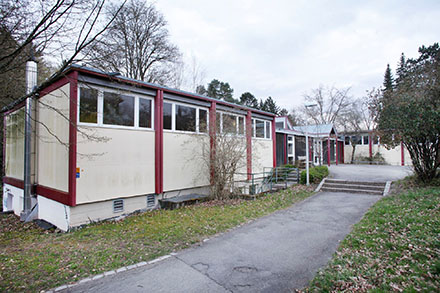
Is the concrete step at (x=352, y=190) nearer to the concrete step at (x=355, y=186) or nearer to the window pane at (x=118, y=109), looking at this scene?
the concrete step at (x=355, y=186)

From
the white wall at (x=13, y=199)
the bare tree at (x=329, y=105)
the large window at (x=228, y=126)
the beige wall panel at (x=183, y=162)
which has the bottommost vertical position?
the white wall at (x=13, y=199)

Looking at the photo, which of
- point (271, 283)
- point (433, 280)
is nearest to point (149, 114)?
point (271, 283)

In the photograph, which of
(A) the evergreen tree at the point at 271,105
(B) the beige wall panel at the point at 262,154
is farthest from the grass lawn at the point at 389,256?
(A) the evergreen tree at the point at 271,105

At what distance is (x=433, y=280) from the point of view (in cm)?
298

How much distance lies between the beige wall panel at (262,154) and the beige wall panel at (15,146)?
10798mm

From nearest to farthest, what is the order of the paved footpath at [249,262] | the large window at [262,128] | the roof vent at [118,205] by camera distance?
the paved footpath at [249,262] < the roof vent at [118,205] < the large window at [262,128]

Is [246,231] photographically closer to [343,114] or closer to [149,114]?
[149,114]

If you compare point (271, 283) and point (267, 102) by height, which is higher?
point (267, 102)

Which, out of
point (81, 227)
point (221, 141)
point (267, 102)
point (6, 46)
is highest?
point (267, 102)

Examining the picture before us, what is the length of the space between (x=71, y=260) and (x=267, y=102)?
147 feet

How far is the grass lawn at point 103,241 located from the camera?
4.10 m

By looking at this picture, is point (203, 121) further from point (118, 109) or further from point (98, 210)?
point (98, 210)

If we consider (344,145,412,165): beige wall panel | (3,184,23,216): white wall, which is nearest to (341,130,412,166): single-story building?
(344,145,412,165): beige wall panel

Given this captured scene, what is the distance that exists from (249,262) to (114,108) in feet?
21.1
